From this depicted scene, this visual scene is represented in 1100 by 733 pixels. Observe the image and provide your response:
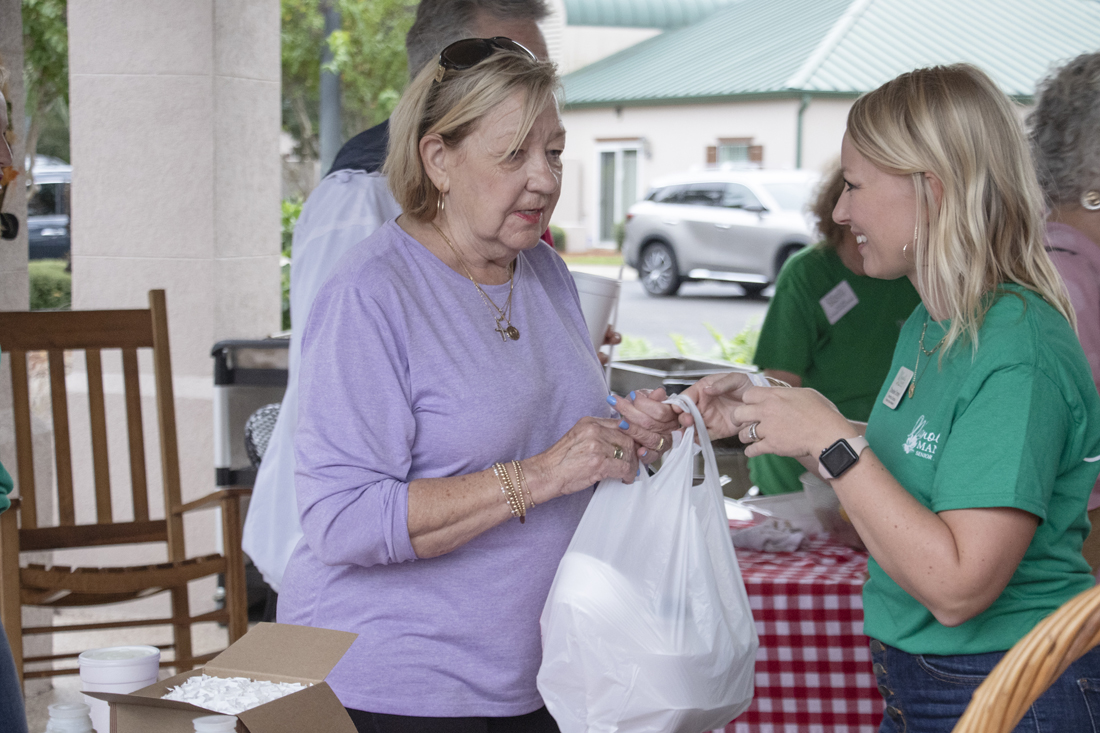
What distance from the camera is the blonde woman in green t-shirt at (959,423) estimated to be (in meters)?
1.19

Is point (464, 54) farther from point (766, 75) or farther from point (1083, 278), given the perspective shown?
Answer: point (766, 75)

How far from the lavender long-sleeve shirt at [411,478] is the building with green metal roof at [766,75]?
54.0 feet

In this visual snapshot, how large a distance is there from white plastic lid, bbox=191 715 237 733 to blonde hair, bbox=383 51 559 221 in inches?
34.4

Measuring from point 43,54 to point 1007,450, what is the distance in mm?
6480

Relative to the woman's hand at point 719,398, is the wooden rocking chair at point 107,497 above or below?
below

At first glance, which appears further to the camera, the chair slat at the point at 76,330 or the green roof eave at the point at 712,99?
the green roof eave at the point at 712,99

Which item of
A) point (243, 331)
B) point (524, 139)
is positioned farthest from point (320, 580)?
point (243, 331)

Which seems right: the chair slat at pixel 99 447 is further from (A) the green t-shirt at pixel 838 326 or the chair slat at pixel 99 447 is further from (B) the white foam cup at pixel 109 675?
(B) the white foam cup at pixel 109 675

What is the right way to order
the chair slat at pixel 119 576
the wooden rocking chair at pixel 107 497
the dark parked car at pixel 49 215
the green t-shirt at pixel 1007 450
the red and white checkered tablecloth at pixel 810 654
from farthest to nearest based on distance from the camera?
Result: the dark parked car at pixel 49 215 < the wooden rocking chair at pixel 107 497 < the chair slat at pixel 119 576 < the red and white checkered tablecloth at pixel 810 654 < the green t-shirt at pixel 1007 450

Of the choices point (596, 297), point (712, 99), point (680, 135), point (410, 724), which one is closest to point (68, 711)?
point (410, 724)

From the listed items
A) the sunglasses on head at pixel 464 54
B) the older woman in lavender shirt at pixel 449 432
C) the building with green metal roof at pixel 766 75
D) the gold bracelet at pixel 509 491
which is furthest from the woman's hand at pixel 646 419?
the building with green metal roof at pixel 766 75

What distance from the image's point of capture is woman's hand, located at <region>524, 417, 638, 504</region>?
139 centimetres

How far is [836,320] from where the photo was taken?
2.74 metres

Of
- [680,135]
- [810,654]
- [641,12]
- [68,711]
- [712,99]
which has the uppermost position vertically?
[641,12]
